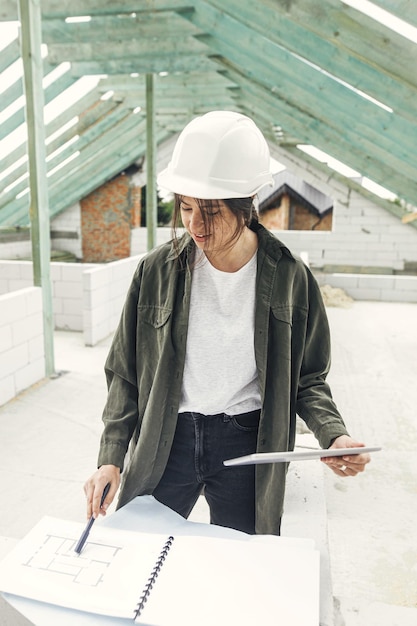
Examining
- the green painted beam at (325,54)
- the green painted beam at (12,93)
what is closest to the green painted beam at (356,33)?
the green painted beam at (325,54)

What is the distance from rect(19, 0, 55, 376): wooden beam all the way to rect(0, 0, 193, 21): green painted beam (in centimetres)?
39

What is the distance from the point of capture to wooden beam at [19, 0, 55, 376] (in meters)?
3.51

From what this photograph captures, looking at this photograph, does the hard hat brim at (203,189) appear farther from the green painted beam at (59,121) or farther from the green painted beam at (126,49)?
the green painted beam at (59,121)

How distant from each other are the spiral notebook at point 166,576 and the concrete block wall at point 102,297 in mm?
4129

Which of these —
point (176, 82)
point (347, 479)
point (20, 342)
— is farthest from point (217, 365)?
point (176, 82)

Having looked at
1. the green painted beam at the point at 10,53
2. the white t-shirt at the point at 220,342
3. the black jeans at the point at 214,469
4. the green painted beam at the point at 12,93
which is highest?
the green painted beam at the point at 10,53

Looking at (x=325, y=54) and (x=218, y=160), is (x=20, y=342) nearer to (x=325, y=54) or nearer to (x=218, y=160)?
(x=325, y=54)

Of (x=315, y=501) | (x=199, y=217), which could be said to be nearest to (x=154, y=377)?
(x=199, y=217)

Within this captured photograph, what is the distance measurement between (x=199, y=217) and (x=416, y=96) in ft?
7.34

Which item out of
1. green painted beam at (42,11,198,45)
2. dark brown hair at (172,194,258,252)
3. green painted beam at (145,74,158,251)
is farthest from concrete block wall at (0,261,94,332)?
dark brown hair at (172,194,258,252)

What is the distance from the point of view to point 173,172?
3.14 ft

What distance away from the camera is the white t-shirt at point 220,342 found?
1.06 m

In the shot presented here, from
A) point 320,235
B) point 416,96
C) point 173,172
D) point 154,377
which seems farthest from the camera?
point 320,235

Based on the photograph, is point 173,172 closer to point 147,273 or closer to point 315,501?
point 147,273
